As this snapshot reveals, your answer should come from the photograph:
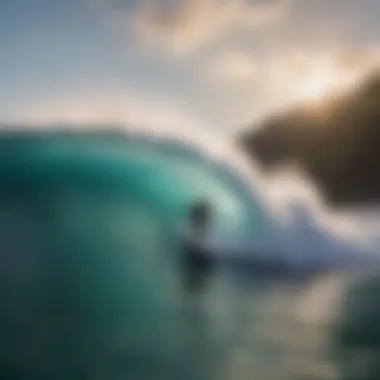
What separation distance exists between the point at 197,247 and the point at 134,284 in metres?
0.12

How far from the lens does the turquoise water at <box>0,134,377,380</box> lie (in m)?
1.21

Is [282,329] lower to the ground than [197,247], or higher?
lower

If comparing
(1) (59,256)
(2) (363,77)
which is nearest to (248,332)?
(1) (59,256)

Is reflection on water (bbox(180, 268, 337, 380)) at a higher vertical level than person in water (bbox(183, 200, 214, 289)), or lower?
lower

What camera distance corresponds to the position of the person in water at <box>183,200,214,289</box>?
4.10 feet

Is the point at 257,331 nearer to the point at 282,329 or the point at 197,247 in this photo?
the point at 282,329

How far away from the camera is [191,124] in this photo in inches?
50.1

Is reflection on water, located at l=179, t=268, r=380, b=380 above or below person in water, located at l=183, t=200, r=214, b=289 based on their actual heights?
below

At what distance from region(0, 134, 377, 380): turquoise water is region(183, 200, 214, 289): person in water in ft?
0.05

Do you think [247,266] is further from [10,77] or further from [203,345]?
[10,77]

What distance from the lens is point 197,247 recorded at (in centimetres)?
126

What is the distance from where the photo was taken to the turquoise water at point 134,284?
121cm

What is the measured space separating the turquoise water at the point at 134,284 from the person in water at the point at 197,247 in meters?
0.02

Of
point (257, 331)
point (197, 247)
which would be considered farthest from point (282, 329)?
point (197, 247)
